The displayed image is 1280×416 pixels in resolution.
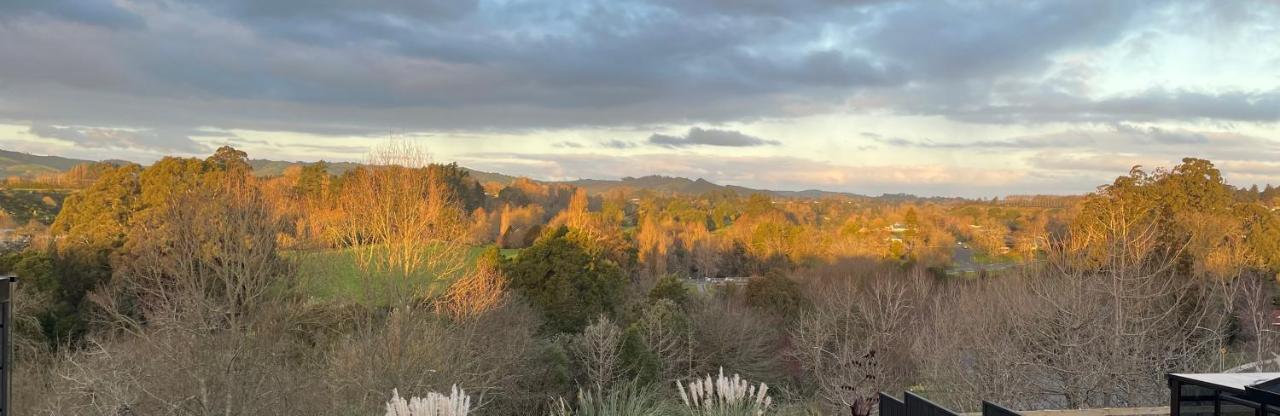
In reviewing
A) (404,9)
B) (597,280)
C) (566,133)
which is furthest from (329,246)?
(566,133)

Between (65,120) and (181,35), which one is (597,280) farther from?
(65,120)

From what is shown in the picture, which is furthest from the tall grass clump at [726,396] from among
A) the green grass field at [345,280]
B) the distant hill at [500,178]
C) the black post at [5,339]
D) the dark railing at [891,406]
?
the distant hill at [500,178]

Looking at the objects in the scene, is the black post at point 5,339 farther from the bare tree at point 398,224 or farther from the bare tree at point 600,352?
the bare tree at point 398,224

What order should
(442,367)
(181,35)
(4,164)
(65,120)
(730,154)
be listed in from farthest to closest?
(730,154) → (65,120) → (4,164) → (181,35) → (442,367)

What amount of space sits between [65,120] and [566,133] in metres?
20.8

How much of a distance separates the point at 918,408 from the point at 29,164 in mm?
38176

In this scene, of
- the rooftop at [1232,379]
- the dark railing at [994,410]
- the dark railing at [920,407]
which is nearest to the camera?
the dark railing at [994,410]

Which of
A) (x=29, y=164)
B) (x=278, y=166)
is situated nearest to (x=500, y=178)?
(x=278, y=166)

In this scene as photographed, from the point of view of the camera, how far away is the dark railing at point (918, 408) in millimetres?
4625

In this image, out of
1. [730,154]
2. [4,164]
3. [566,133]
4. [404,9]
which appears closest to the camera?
[404,9]

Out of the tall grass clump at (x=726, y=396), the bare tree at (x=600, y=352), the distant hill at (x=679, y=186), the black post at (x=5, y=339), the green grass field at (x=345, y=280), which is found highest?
the distant hill at (x=679, y=186)

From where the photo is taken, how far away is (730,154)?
5028cm

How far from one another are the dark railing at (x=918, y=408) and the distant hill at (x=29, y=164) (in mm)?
34002

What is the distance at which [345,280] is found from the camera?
21969mm
